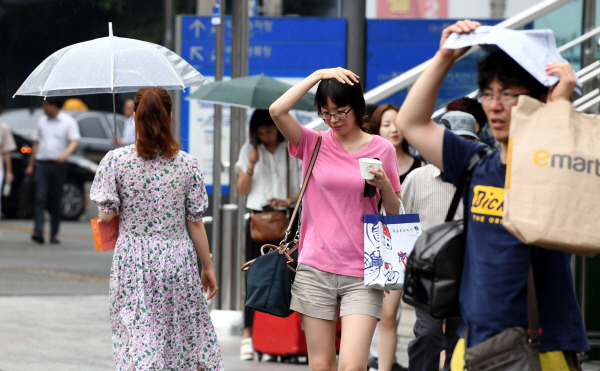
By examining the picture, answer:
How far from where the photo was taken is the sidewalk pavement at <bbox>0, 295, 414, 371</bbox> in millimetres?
7422

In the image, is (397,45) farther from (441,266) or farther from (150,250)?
(441,266)

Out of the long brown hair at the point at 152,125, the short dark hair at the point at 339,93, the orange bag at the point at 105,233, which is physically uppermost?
the short dark hair at the point at 339,93

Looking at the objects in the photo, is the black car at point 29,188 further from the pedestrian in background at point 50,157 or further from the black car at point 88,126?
the pedestrian in background at point 50,157

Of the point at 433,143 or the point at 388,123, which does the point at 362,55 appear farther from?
the point at 433,143

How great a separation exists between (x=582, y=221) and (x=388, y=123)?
4.21 meters

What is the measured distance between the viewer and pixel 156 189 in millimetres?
5379

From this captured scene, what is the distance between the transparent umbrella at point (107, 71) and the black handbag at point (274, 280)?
1300mm

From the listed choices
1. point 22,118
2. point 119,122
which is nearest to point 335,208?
point 22,118

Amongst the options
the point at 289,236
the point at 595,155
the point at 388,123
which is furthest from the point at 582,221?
the point at 388,123

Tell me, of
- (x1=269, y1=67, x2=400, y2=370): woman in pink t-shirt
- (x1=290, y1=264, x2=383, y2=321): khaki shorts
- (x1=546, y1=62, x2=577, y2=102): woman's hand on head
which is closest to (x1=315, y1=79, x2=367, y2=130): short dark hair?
(x1=269, y1=67, x2=400, y2=370): woman in pink t-shirt

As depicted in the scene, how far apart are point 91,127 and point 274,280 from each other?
16.8 metres

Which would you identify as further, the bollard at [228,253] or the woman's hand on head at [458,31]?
the bollard at [228,253]

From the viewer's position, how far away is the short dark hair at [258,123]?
7699mm

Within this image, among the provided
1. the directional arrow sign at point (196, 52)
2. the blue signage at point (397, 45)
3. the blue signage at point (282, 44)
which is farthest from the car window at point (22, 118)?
the blue signage at point (397, 45)
